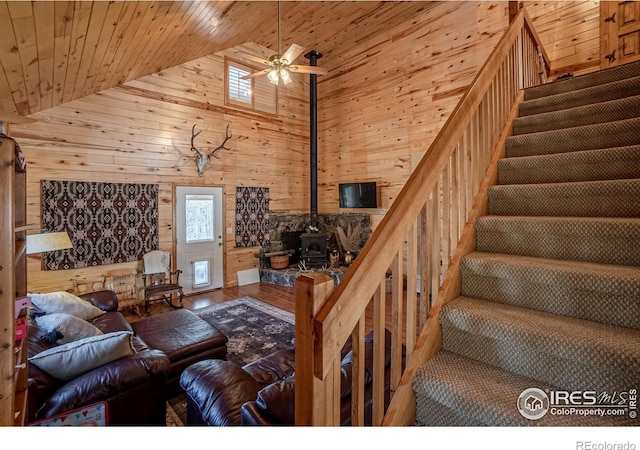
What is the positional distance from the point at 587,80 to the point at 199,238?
5.79 m

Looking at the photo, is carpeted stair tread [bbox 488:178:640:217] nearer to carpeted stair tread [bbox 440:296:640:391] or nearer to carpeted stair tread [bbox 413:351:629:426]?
carpeted stair tread [bbox 440:296:640:391]

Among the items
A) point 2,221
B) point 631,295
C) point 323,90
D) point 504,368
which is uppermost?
point 323,90

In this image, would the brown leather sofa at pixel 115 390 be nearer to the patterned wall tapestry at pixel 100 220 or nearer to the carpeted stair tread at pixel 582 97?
the patterned wall tapestry at pixel 100 220

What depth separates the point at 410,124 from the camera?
5.75m

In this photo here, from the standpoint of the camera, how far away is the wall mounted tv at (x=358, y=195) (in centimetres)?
621

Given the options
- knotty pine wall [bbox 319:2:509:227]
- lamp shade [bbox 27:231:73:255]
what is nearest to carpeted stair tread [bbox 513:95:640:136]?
knotty pine wall [bbox 319:2:509:227]

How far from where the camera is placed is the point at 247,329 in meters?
3.96

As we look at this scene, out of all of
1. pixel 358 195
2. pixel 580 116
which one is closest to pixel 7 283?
pixel 580 116

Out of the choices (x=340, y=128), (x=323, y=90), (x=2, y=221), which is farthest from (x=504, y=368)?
(x=323, y=90)

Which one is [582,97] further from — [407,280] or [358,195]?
[358,195]

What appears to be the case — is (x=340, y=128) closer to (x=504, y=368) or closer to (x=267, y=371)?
(x=267, y=371)

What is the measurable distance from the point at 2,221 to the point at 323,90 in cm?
728

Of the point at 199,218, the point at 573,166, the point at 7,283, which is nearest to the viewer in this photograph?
the point at 7,283

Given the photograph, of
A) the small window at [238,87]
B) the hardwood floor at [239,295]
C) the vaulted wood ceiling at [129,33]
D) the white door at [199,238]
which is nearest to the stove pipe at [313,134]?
the vaulted wood ceiling at [129,33]
